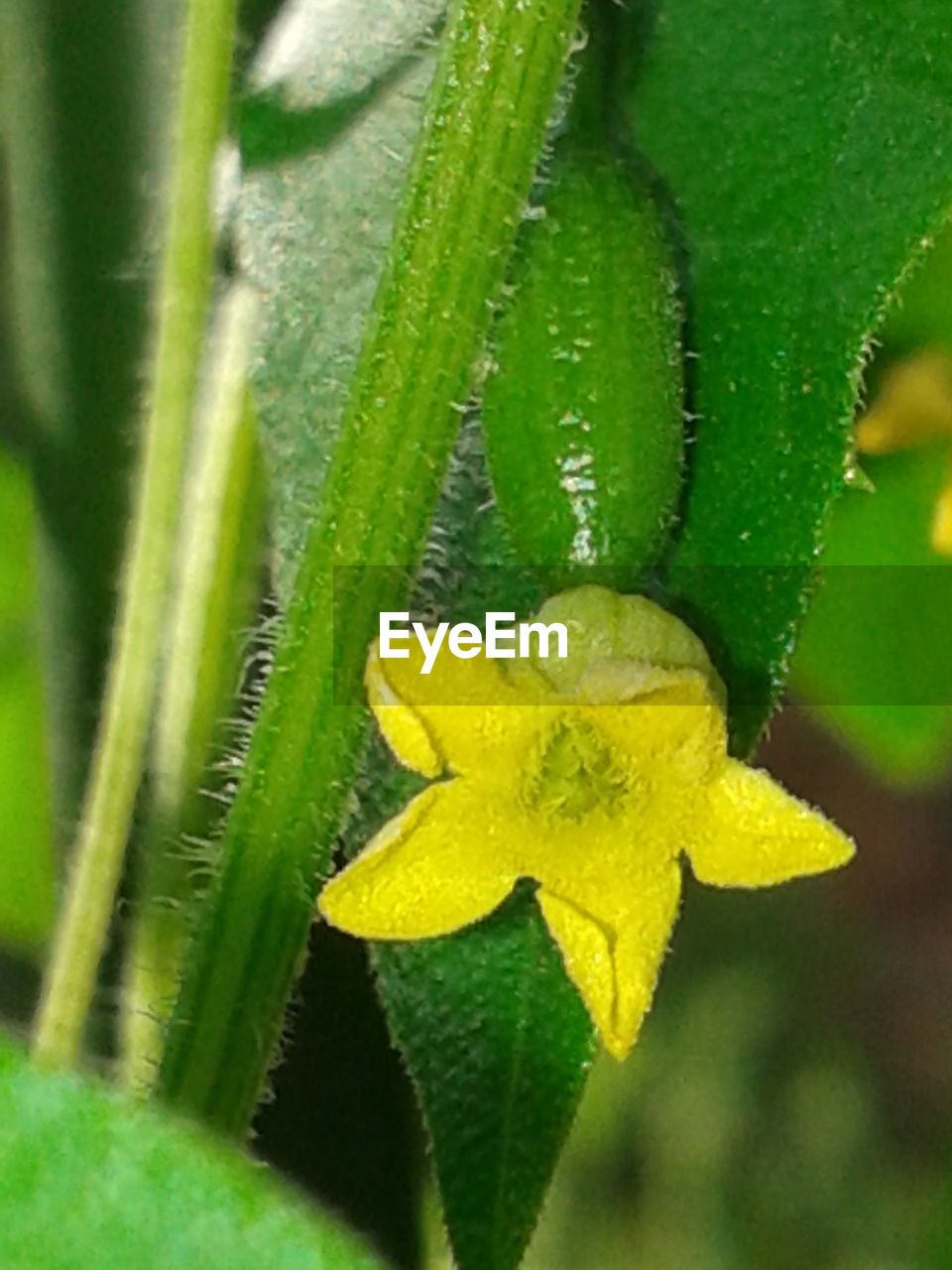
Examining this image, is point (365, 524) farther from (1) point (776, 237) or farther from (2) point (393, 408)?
(1) point (776, 237)

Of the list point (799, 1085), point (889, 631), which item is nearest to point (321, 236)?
point (889, 631)

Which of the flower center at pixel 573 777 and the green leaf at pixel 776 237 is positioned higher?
the green leaf at pixel 776 237

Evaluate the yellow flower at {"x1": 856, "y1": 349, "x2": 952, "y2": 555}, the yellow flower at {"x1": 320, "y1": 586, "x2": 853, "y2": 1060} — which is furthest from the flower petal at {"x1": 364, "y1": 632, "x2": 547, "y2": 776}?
the yellow flower at {"x1": 856, "y1": 349, "x2": 952, "y2": 555}

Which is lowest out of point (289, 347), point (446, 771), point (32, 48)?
point (446, 771)

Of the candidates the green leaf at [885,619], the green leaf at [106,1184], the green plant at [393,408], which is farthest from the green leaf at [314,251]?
the green leaf at [885,619]

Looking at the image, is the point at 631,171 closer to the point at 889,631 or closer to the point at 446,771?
the point at 446,771

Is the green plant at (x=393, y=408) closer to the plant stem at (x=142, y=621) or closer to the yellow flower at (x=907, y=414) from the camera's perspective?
the plant stem at (x=142, y=621)

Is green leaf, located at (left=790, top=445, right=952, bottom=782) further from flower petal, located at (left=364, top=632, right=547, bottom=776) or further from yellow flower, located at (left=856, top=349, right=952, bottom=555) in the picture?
flower petal, located at (left=364, top=632, right=547, bottom=776)
